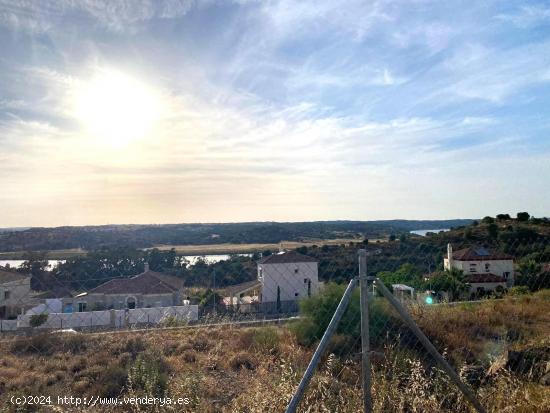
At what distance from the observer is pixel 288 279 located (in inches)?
406

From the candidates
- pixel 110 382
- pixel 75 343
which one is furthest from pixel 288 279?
pixel 110 382

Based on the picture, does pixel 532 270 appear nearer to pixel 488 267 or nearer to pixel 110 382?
pixel 488 267

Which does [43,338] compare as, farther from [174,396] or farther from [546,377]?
[546,377]

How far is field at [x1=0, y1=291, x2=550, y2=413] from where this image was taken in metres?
3.77

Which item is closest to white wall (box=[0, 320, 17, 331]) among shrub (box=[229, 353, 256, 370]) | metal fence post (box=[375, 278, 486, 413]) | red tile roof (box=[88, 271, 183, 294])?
shrub (box=[229, 353, 256, 370])

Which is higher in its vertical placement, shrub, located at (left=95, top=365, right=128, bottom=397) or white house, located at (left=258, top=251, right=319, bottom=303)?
white house, located at (left=258, top=251, right=319, bottom=303)

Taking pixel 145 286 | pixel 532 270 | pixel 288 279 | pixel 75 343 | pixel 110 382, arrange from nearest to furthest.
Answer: pixel 110 382 → pixel 75 343 → pixel 532 270 → pixel 288 279 → pixel 145 286

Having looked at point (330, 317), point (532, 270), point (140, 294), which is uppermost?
point (532, 270)

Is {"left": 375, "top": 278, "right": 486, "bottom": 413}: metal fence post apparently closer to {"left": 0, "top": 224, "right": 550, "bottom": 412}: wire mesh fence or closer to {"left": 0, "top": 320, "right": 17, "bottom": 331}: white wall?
{"left": 0, "top": 224, "right": 550, "bottom": 412}: wire mesh fence

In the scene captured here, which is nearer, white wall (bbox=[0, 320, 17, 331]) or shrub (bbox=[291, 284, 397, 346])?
shrub (bbox=[291, 284, 397, 346])

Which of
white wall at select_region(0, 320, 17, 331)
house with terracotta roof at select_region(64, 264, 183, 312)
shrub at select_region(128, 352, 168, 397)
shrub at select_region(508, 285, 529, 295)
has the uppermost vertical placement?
shrub at select_region(508, 285, 529, 295)

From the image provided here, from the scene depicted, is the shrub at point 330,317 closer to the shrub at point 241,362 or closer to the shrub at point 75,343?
the shrub at point 241,362

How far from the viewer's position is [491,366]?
15.2 feet

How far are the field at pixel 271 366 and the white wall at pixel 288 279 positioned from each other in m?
1.23
